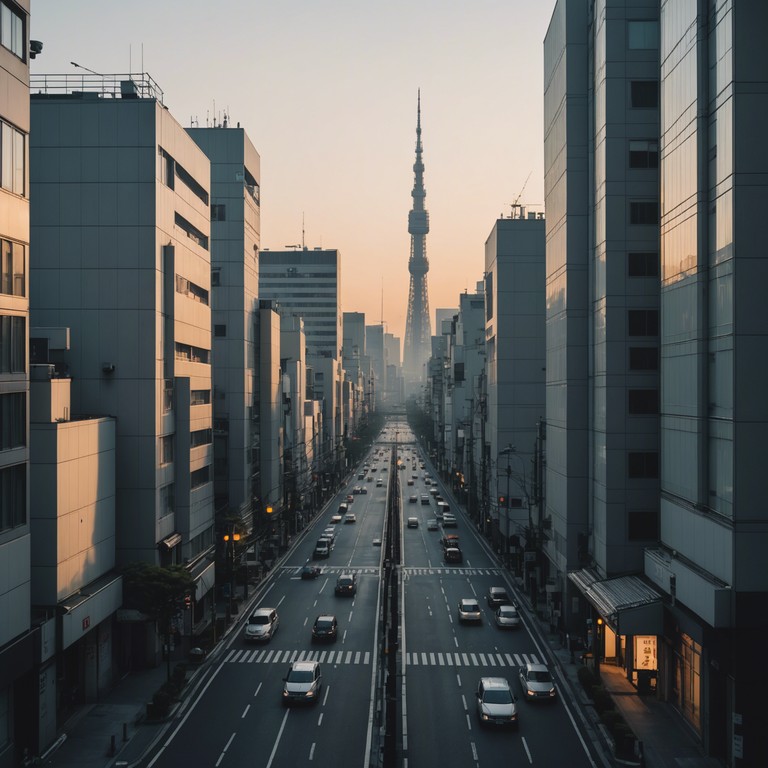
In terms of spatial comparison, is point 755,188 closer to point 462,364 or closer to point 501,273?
point 501,273

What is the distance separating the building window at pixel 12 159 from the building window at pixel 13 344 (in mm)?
4905

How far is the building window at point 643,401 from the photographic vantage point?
46844 mm

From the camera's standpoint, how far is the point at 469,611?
56.3 metres

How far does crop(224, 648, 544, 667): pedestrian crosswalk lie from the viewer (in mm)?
46531

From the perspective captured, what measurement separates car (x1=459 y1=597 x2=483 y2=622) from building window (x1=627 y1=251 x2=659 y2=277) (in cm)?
2448

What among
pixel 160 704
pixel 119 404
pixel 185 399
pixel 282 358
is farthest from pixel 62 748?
pixel 282 358

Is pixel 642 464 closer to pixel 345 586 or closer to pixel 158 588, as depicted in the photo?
pixel 158 588

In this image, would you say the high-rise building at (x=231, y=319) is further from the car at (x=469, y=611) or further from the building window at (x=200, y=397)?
the car at (x=469, y=611)

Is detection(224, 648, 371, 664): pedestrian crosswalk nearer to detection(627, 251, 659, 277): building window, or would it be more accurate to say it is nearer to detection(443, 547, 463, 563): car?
detection(627, 251, 659, 277): building window

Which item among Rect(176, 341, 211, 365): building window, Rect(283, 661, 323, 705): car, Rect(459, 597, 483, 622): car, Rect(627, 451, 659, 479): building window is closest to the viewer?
Rect(283, 661, 323, 705): car

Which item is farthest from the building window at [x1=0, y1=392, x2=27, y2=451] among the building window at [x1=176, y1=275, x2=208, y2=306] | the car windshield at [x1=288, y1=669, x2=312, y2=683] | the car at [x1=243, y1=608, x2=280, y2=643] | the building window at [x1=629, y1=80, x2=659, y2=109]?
the building window at [x1=629, y1=80, x2=659, y2=109]

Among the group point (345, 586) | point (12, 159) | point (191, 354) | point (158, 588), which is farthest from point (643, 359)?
point (12, 159)

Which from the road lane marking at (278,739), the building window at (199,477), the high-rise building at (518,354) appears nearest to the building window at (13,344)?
the road lane marking at (278,739)

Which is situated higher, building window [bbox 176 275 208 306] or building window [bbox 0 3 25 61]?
building window [bbox 0 3 25 61]
